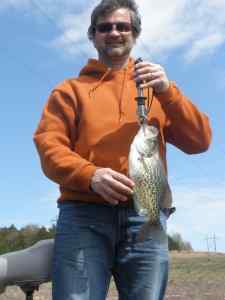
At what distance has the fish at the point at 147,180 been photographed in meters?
3.28

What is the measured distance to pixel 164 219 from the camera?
3.54m

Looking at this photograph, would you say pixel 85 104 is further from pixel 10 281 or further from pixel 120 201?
pixel 10 281

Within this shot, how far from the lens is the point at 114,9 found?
3.84 metres

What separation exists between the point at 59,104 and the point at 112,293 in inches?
347

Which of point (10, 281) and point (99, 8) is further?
point (99, 8)

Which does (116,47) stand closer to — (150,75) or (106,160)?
(150,75)

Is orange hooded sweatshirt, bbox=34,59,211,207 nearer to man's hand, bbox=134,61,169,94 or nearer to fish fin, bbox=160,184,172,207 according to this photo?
man's hand, bbox=134,61,169,94

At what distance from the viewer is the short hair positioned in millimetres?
3842

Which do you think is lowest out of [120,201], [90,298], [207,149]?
[90,298]

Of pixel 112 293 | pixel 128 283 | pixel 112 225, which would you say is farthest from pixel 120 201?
pixel 112 293

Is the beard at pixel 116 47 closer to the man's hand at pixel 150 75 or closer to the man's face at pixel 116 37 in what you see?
the man's face at pixel 116 37

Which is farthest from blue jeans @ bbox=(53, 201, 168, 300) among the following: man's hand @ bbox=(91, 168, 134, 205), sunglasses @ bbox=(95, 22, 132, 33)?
sunglasses @ bbox=(95, 22, 132, 33)

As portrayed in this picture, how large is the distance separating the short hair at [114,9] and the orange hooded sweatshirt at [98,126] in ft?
0.75

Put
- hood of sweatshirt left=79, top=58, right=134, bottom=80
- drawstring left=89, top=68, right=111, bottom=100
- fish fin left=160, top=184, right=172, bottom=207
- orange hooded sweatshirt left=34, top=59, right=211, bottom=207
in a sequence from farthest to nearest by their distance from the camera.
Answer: hood of sweatshirt left=79, top=58, right=134, bottom=80 < drawstring left=89, top=68, right=111, bottom=100 < orange hooded sweatshirt left=34, top=59, right=211, bottom=207 < fish fin left=160, top=184, right=172, bottom=207
